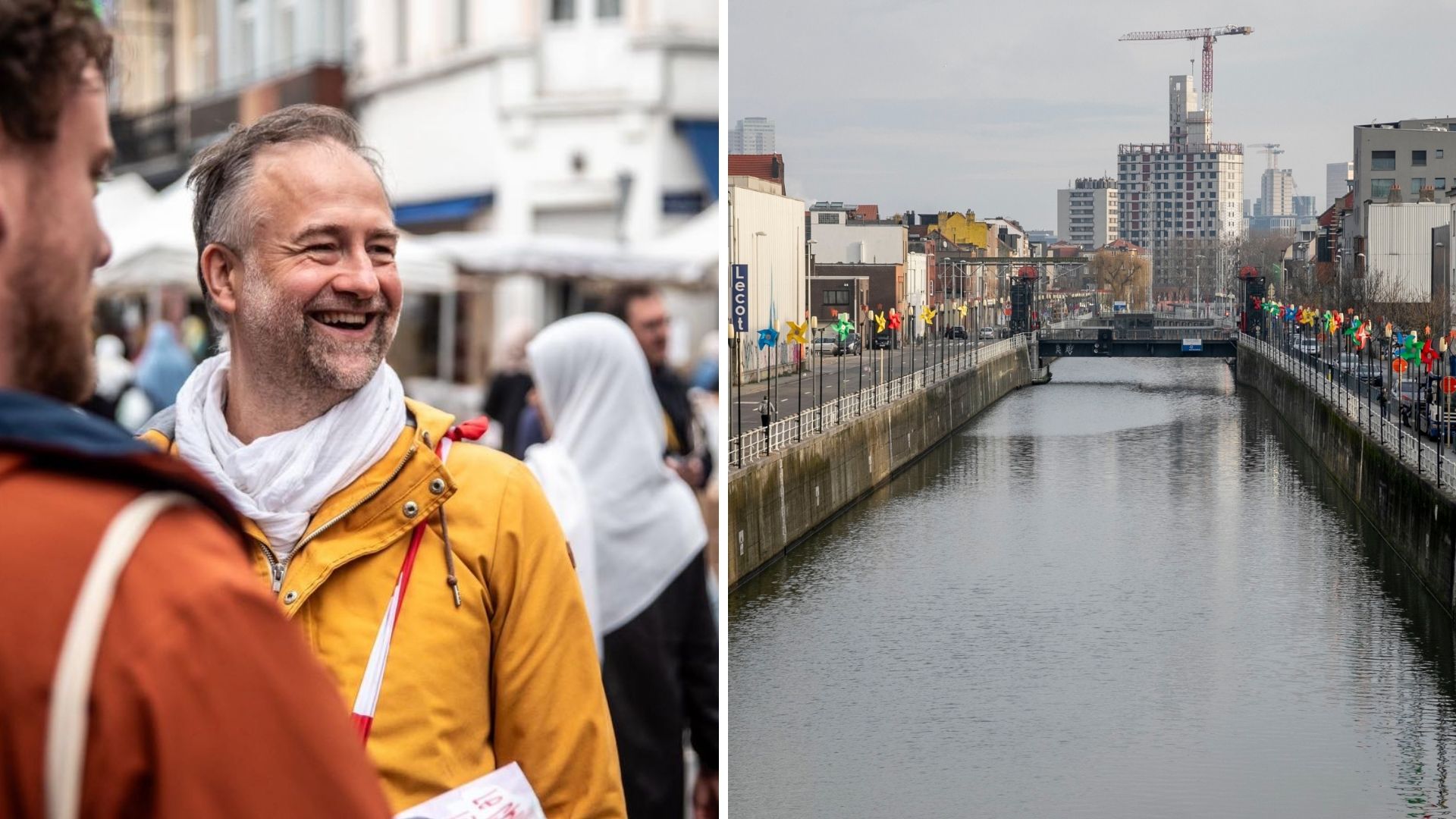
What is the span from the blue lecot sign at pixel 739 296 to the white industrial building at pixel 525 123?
310 centimetres

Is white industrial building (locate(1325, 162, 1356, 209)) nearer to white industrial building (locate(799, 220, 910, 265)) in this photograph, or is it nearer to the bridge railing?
the bridge railing

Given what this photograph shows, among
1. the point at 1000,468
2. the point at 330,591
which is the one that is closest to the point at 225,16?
the point at 330,591

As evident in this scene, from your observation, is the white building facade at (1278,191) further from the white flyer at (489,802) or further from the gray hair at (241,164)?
the white flyer at (489,802)

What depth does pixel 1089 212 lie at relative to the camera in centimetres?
898

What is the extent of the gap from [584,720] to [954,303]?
7.51 m

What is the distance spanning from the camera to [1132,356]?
29.8ft

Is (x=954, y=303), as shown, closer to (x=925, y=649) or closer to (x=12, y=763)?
(x=925, y=649)

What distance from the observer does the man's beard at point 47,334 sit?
0.71 meters

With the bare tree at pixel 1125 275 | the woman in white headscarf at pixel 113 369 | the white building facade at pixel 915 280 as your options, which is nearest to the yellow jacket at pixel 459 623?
the woman in white headscarf at pixel 113 369

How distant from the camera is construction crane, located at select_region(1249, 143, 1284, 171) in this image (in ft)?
28.6

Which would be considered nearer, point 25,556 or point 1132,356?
point 25,556

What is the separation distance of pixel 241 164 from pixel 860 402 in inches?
306

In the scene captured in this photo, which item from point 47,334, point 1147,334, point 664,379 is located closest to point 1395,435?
point 1147,334

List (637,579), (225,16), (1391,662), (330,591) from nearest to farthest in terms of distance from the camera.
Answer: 1. (330,591)
2. (637,579)
3. (225,16)
4. (1391,662)
